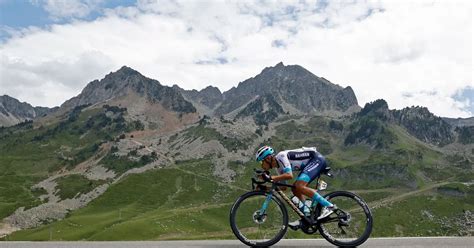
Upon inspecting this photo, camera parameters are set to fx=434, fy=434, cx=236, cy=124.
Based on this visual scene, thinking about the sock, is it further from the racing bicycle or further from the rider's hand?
the rider's hand

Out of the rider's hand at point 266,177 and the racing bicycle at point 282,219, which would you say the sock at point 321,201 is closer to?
the racing bicycle at point 282,219

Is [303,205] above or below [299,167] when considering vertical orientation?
below

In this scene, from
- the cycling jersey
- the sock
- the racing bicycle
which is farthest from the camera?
the cycling jersey

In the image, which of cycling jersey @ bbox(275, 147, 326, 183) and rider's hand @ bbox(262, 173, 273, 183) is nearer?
rider's hand @ bbox(262, 173, 273, 183)

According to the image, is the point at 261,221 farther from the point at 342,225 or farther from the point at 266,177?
the point at 342,225

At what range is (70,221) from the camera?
18875 cm

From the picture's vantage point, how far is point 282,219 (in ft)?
44.8

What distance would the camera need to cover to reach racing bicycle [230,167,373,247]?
Result: 1334 cm

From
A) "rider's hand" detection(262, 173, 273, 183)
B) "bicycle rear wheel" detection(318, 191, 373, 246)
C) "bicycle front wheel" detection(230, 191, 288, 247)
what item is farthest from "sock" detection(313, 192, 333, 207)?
"rider's hand" detection(262, 173, 273, 183)

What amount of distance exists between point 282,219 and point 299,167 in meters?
1.75

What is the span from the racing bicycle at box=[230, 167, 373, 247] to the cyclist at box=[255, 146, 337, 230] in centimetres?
18

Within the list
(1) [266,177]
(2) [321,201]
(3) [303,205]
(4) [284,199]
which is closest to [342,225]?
(2) [321,201]

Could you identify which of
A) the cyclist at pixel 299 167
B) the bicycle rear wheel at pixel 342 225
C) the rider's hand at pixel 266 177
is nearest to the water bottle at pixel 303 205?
the cyclist at pixel 299 167

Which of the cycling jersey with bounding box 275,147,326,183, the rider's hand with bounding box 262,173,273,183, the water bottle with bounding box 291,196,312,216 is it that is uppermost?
the cycling jersey with bounding box 275,147,326,183
